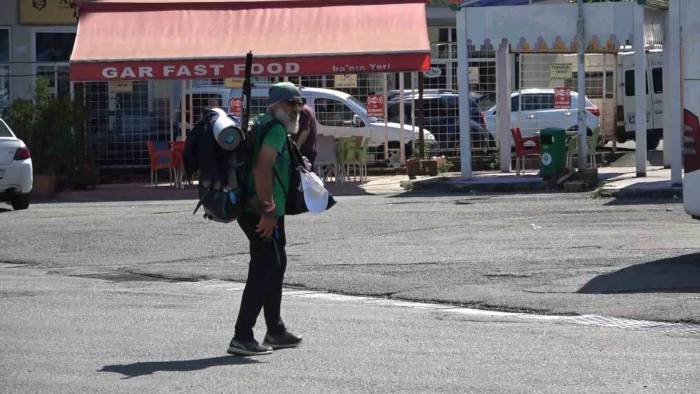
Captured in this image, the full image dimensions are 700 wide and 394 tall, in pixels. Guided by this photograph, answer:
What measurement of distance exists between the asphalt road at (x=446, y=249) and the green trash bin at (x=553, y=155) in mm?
1657

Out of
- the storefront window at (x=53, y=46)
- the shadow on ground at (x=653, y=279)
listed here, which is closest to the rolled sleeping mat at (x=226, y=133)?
the shadow on ground at (x=653, y=279)

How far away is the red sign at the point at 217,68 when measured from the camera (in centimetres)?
2570

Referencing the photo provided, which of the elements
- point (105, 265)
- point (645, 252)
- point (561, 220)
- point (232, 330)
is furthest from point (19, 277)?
point (561, 220)

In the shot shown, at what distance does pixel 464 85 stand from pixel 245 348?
16.4 metres

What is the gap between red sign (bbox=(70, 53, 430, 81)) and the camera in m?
25.7

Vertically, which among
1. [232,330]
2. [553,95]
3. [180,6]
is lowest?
[232,330]

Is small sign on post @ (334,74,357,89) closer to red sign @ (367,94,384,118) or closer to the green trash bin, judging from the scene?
red sign @ (367,94,384,118)

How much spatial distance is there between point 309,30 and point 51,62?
9.34 metres

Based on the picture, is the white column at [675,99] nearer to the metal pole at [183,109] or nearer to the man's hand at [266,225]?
the metal pole at [183,109]

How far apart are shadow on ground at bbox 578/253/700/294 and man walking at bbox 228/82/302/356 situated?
3.42m

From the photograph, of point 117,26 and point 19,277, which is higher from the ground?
point 117,26

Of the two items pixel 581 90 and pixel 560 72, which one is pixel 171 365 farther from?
pixel 560 72

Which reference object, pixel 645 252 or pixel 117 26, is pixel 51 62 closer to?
pixel 117 26

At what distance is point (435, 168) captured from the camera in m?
26.8
